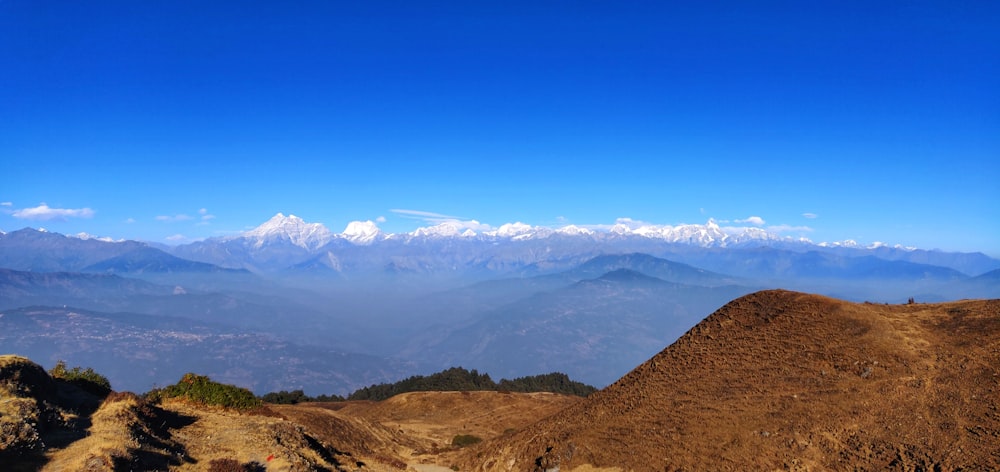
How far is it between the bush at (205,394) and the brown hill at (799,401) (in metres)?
14.2

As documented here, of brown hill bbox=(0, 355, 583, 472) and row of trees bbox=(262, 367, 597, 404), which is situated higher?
brown hill bbox=(0, 355, 583, 472)

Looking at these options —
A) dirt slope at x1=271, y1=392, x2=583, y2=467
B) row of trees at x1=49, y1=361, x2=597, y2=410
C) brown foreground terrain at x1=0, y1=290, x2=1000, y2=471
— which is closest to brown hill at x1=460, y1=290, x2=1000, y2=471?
brown foreground terrain at x1=0, y1=290, x2=1000, y2=471

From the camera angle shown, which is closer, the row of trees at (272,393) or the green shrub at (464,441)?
the row of trees at (272,393)

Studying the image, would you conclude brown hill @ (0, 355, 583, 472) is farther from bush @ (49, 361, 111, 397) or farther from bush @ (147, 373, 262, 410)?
bush @ (49, 361, 111, 397)

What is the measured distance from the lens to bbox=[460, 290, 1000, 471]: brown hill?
1962cm

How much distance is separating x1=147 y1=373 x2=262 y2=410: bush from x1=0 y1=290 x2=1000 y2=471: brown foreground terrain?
1.04 metres

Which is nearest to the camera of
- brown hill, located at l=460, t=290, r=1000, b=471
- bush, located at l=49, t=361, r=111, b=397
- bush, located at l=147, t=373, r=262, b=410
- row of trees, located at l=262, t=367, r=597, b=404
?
brown hill, located at l=460, t=290, r=1000, b=471

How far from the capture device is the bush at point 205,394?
28562mm

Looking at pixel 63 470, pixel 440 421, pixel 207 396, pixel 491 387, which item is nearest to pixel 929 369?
pixel 63 470

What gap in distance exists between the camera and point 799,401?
23531 mm

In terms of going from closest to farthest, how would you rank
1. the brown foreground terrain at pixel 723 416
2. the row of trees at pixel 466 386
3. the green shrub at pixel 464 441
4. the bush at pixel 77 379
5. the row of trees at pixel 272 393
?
1. the brown foreground terrain at pixel 723 416
2. the bush at pixel 77 379
3. the row of trees at pixel 272 393
4. the green shrub at pixel 464 441
5. the row of trees at pixel 466 386

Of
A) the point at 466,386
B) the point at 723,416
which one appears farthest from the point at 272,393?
the point at 723,416

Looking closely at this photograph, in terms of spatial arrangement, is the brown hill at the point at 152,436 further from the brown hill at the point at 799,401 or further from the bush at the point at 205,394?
the brown hill at the point at 799,401

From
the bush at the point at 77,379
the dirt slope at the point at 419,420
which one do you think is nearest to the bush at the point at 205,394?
the bush at the point at 77,379
